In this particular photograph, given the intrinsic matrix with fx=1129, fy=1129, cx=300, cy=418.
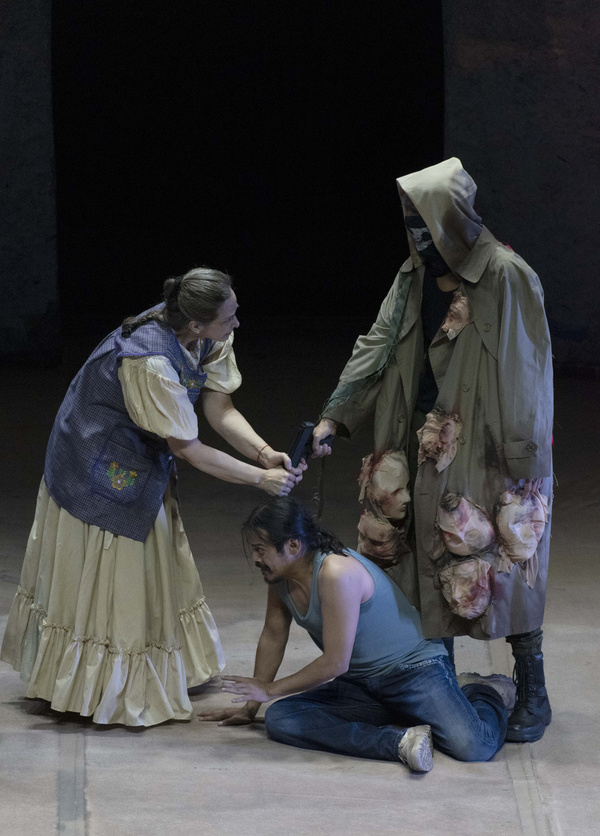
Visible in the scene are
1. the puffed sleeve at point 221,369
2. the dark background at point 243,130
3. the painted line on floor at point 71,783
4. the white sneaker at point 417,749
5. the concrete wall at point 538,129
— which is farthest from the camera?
the dark background at point 243,130

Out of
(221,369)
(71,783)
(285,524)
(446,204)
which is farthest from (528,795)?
(446,204)

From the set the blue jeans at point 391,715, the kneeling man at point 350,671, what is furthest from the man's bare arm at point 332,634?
the blue jeans at point 391,715

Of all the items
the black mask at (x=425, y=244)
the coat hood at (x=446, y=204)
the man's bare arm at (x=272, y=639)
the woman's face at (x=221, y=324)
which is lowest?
the man's bare arm at (x=272, y=639)

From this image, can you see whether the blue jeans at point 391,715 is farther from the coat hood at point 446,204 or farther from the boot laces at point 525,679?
the coat hood at point 446,204

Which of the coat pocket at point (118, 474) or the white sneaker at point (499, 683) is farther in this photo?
the white sneaker at point (499, 683)

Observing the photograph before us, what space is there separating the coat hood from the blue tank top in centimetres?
89

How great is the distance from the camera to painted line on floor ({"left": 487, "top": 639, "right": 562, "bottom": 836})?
8.61 ft

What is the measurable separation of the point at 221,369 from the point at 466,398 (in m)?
0.71

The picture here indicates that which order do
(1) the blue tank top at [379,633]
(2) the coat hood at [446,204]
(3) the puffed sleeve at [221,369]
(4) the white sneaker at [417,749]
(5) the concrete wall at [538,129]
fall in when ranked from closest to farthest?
(4) the white sneaker at [417,749]
(2) the coat hood at [446,204]
(1) the blue tank top at [379,633]
(3) the puffed sleeve at [221,369]
(5) the concrete wall at [538,129]

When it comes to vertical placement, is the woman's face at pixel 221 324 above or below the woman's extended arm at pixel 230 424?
above

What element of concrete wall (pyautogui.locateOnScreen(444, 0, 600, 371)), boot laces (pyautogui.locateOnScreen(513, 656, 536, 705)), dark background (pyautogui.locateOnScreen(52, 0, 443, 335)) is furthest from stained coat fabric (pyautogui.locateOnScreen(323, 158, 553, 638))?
dark background (pyautogui.locateOnScreen(52, 0, 443, 335))

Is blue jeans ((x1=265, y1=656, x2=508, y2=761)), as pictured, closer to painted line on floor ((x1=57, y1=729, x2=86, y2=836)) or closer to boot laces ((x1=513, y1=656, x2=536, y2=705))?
boot laces ((x1=513, y1=656, x2=536, y2=705))

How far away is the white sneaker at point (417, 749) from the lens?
2.83 m

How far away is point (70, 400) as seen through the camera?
3160mm
